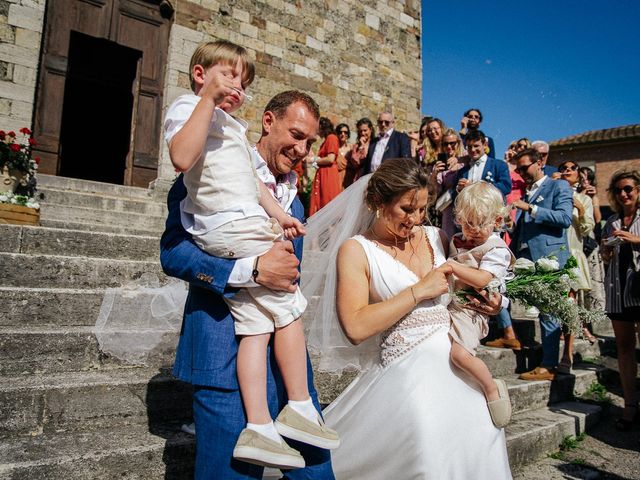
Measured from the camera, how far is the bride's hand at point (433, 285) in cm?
227

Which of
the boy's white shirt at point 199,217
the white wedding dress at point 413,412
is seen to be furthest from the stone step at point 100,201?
the boy's white shirt at point 199,217

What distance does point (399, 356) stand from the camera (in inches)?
94.8

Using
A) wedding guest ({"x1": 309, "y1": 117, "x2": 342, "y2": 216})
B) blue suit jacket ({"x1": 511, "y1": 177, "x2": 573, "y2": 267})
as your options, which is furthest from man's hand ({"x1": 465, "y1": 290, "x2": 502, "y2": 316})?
wedding guest ({"x1": 309, "y1": 117, "x2": 342, "y2": 216})

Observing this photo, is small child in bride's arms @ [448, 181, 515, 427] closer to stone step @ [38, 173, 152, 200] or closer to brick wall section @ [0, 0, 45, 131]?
stone step @ [38, 173, 152, 200]

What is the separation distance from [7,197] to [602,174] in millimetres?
27285

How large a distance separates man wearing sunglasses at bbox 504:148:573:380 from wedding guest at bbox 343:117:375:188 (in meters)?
2.65

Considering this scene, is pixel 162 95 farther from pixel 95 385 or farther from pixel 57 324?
pixel 95 385

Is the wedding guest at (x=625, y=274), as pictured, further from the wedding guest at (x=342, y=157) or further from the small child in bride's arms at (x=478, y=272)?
the wedding guest at (x=342, y=157)

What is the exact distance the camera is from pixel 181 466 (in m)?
2.33

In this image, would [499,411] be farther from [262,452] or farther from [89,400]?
[89,400]

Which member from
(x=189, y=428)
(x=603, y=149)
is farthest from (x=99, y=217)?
(x=603, y=149)

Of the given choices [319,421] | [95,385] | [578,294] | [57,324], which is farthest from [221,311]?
[578,294]

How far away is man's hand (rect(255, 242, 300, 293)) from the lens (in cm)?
169

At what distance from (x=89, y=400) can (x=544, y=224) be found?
4.31m
